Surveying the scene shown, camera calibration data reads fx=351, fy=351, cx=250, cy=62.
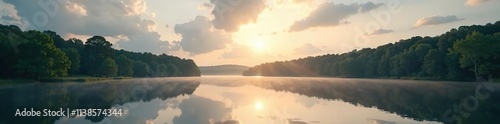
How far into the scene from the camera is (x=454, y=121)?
21562 millimetres

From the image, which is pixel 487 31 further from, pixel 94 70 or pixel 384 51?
pixel 94 70

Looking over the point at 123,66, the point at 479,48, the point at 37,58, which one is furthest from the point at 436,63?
the point at 123,66

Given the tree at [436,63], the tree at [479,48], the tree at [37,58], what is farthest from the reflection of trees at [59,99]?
the tree at [436,63]

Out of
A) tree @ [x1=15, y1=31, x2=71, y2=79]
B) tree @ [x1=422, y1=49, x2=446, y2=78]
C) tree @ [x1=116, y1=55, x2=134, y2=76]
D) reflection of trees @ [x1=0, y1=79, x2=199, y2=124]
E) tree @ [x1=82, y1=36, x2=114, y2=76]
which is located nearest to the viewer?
reflection of trees @ [x1=0, y1=79, x2=199, y2=124]

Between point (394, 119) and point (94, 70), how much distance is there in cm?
13355

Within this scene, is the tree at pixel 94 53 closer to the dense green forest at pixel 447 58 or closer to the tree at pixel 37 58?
the tree at pixel 37 58

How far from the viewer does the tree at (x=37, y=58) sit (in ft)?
252

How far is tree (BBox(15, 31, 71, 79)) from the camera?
76688mm

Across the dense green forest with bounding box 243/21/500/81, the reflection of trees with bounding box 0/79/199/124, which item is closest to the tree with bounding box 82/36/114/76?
the reflection of trees with bounding box 0/79/199/124

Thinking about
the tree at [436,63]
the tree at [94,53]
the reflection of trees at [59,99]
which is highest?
the tree at [94,53]

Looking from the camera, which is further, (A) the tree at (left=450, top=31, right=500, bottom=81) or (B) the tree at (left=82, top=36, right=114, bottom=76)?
(B) the tree at (left=82, top=36, right=114, bottom=76)

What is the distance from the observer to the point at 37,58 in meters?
78.3

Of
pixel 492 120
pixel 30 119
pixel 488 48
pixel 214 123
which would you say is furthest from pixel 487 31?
pixel 30 119

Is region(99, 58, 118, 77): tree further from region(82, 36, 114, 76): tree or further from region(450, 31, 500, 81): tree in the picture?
region(450, 31, 500, 81): tree
